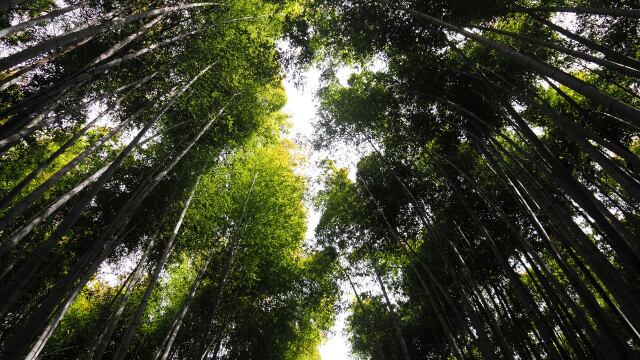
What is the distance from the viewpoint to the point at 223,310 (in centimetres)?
784

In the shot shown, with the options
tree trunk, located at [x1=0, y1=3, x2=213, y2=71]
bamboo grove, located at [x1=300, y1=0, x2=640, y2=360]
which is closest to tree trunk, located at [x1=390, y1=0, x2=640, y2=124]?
bamboo grove, located at [x1=300, y1=0, x2=640, y2=360]

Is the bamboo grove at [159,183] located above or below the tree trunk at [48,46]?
above

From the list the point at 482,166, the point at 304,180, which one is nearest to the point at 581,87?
the point at 482,166

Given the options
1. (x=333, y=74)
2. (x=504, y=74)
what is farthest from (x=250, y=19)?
(x=504, y=74)

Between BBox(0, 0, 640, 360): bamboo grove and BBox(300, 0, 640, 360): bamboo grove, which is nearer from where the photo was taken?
BBox(300, 0, 640, 360): bamboo grove

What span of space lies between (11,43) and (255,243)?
5571 mm

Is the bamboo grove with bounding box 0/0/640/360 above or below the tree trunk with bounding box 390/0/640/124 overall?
above

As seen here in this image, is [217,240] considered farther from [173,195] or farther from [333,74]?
[333,74]

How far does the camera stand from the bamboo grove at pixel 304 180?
3.58 metres

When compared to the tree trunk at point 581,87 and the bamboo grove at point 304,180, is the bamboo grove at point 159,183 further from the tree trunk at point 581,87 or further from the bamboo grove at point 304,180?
the tree trunk at point 581,87

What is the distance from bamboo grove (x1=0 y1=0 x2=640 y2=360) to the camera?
3578mm

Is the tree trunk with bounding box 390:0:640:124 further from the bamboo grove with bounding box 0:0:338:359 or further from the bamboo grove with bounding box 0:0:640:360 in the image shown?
the bamboo grove with bounding box 0:0:338:359

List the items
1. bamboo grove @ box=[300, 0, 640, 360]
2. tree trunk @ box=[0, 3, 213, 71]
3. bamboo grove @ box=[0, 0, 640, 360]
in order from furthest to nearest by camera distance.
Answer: bamboo grove @ box=[0, 0, 640, 360] → bamboo grove @ box=[300, 0, 640, 360] → tree trunk @ box=[0, 3, 213, 71]

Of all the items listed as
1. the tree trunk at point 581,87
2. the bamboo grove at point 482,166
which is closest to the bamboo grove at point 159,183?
the bamboo grove at point 482,166
